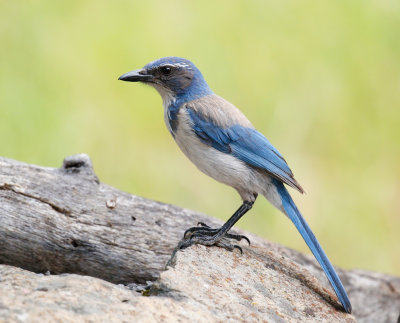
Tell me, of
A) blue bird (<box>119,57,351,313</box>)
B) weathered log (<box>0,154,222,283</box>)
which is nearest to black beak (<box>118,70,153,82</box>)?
blue bird (<box>119,57,351,313</box>)

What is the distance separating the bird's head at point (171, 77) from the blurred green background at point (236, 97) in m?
2.56

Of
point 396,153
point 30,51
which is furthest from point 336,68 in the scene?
point 30,51

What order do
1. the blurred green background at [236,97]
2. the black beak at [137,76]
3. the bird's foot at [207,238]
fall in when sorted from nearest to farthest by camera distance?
the bird's foot at [207,238] < the black beak at [137,76] < the blurred green background at [236,97]

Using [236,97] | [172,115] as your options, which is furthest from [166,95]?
[236,97]

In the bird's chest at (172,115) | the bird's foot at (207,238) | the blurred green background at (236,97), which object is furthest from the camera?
the blurred green background at (236,97)

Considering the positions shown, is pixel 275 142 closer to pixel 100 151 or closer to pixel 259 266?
pixel 100 151

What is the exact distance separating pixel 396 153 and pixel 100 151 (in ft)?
11.9

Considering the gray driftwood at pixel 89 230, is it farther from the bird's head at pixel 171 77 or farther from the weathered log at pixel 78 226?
the bird's head at pixel 171 77

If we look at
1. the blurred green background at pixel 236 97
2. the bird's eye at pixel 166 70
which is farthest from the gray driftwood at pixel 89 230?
the blurred green background at pixel 236 97

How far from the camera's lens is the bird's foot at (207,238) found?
483 centimetres

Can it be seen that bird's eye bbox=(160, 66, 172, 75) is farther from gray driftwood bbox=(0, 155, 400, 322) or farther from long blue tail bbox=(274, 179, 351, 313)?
long blue tail bbox=(274, 179, 351, 313)

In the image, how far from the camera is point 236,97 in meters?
8.52

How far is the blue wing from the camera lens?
5.00 meters

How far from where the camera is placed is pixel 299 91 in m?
8.66
